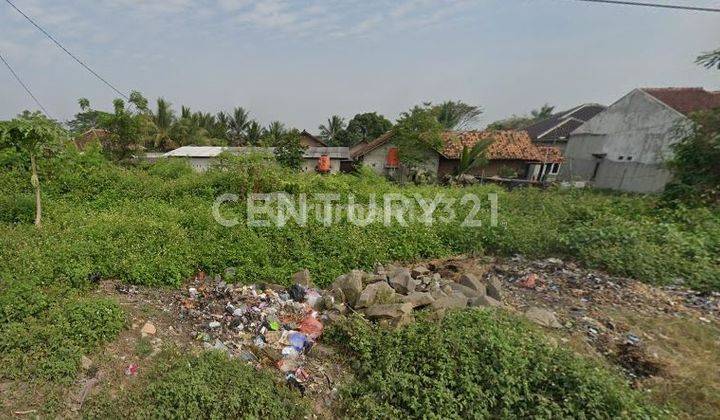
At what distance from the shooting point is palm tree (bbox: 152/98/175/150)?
21581 mm

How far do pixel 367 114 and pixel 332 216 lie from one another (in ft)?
92.1

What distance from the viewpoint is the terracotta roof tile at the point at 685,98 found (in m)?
14.5

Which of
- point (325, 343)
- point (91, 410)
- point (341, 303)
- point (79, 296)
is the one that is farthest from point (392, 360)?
point (79, 296)

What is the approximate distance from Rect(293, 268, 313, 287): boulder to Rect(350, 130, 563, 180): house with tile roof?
13.8 m

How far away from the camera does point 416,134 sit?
16.3 m

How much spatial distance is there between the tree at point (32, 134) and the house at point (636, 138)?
683 inches

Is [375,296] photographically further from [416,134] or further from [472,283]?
[416,134]

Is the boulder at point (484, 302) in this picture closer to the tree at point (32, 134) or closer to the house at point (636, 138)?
the tree at point (32, 134)

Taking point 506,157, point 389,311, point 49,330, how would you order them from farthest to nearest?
point 506,157 → point 389,311 → point 49,330

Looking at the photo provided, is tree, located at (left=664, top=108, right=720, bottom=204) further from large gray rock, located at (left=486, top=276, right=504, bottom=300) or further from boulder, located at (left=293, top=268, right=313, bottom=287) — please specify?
boulder, located at (left=293, top=268, right=313, bottom=287)

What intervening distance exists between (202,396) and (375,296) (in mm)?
1973

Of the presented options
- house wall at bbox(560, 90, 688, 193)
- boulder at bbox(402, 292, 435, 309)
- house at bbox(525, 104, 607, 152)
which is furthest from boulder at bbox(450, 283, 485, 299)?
house at bbox(525, 104, 607, 152)
